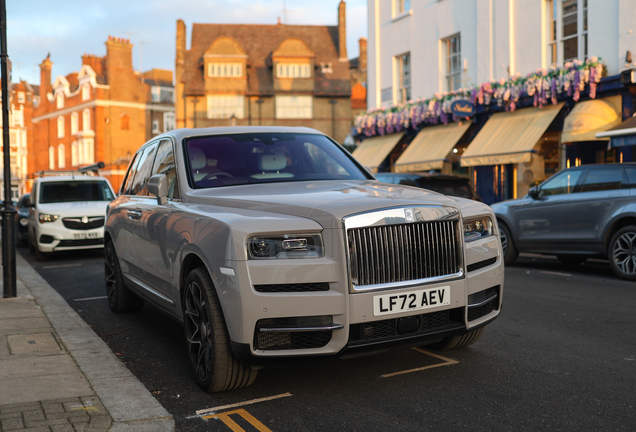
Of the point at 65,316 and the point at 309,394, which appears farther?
the point at 65,316

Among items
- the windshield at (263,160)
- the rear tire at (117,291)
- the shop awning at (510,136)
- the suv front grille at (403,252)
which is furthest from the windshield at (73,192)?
the suv front grille at (403,252)

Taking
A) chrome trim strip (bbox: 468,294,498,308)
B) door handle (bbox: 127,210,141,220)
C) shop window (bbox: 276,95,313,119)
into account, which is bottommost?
chrome trim strip (bbox: 468,294,498,308)

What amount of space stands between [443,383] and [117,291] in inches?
157

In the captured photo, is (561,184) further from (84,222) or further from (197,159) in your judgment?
(84,222)

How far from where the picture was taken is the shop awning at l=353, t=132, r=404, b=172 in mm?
23752

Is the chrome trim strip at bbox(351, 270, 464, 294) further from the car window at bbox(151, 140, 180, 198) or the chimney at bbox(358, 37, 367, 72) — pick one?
the chimney at bbox(358, 37, 367, 72)

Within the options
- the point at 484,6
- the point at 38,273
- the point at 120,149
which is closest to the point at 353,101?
the point at 120,149

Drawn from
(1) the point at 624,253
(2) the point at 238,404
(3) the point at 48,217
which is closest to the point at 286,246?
(2) the point at 238,404

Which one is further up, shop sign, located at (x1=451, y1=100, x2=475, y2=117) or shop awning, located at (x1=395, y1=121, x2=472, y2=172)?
shop sign, located at (x1=451, y1=100, x2=475, y2=117)

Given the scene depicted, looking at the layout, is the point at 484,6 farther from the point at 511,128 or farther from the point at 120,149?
the point at 120,149

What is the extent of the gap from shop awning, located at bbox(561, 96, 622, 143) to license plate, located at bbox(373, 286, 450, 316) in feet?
42.1

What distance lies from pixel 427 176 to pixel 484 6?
10.6m

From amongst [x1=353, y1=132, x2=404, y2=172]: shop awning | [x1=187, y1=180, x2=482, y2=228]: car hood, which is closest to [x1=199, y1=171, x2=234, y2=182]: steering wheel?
[x1=187, y1=180, x2=482, y2=228]: car hood

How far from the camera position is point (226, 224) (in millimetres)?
3762
